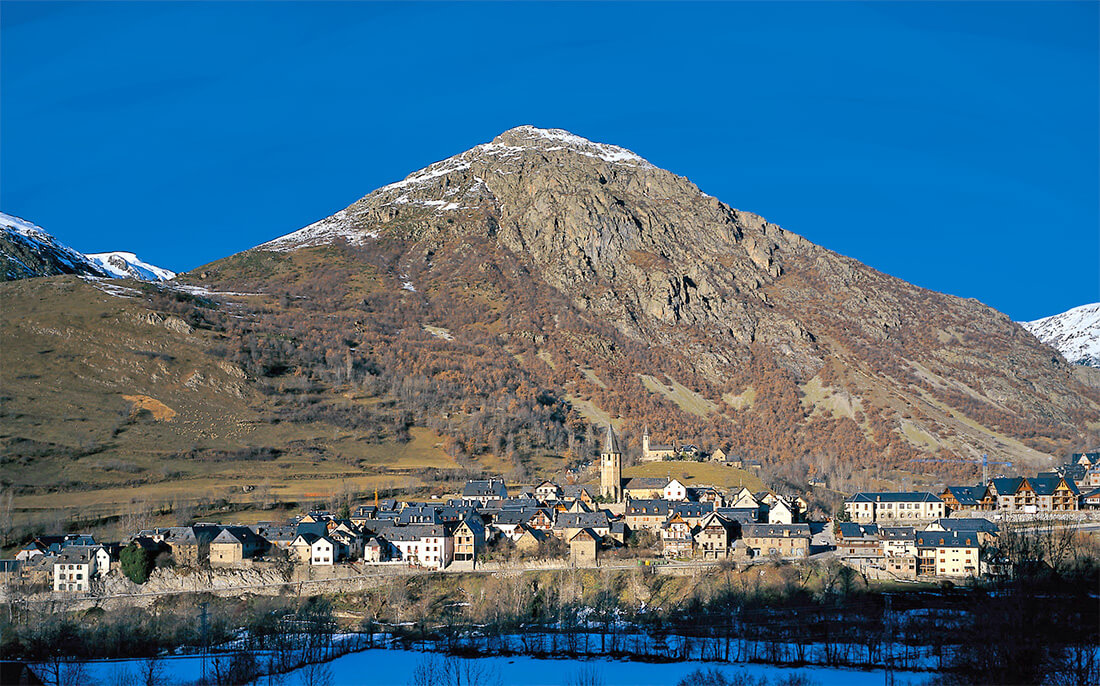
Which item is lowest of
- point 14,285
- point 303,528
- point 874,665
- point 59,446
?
point 874,665

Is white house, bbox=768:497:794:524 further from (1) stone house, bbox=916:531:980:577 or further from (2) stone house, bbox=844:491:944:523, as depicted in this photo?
(1) stone house, bbox=916:531:980:577

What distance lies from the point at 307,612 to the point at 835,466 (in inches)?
4218

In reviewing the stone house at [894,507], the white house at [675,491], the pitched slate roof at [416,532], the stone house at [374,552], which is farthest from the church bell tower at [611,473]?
the stone house at [374,552]

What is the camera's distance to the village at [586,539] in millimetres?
91312

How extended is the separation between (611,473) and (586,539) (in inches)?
1395

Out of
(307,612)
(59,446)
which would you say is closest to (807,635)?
(307,612)

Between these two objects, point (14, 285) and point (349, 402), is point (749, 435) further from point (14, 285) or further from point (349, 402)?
point (14, 285)

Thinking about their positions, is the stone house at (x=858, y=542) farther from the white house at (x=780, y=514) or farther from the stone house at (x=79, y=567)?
the stone house at (x=79, y=567)

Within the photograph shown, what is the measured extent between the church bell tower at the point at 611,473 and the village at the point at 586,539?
1391 cm

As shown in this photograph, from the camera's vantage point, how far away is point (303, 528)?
99.1 metres

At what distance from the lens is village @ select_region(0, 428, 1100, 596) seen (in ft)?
300

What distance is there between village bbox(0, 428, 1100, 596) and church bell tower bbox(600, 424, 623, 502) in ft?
45.6

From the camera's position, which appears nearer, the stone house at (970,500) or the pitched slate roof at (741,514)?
the pitched slate roof at (741,514)

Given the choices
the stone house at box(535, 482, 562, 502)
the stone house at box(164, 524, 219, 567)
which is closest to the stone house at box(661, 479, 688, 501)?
the stone house at box(535, 482, 562, 502)
